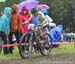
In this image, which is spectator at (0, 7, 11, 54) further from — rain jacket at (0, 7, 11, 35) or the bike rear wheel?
the bike rear wheel

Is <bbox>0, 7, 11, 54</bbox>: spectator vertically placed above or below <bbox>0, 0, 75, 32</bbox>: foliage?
above

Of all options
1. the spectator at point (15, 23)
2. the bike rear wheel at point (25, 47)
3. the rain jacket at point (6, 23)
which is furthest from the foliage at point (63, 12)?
the bike rear wheel at point (25, 47)

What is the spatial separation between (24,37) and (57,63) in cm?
233

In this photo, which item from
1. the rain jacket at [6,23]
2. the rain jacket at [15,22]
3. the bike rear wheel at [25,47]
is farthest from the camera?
the rain jacket at [6,23]

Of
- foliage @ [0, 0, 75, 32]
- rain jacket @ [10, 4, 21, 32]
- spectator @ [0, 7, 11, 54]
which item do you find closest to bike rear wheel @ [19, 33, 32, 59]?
rain jacket @ [10, 4, 21, 32]

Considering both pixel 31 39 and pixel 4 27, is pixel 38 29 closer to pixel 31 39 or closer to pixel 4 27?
pixel 31 39

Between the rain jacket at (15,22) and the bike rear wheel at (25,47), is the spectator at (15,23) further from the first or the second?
the bike rear wheel at (25,47)

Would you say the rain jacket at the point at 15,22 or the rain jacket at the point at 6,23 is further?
the rain jacket at the point at 6,23

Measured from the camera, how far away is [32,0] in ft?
66.4

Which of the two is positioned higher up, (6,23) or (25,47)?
(6,23)

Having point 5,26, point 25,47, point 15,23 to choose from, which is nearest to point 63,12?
point 5,26

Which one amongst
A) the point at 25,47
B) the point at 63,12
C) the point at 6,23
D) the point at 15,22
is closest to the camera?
the point at 25,47

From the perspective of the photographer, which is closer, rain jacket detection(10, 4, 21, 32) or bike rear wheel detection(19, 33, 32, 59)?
bike rear wheel detection(19, 33, 32, 59)

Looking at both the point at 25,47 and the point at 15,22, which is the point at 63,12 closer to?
the point at 15,22
